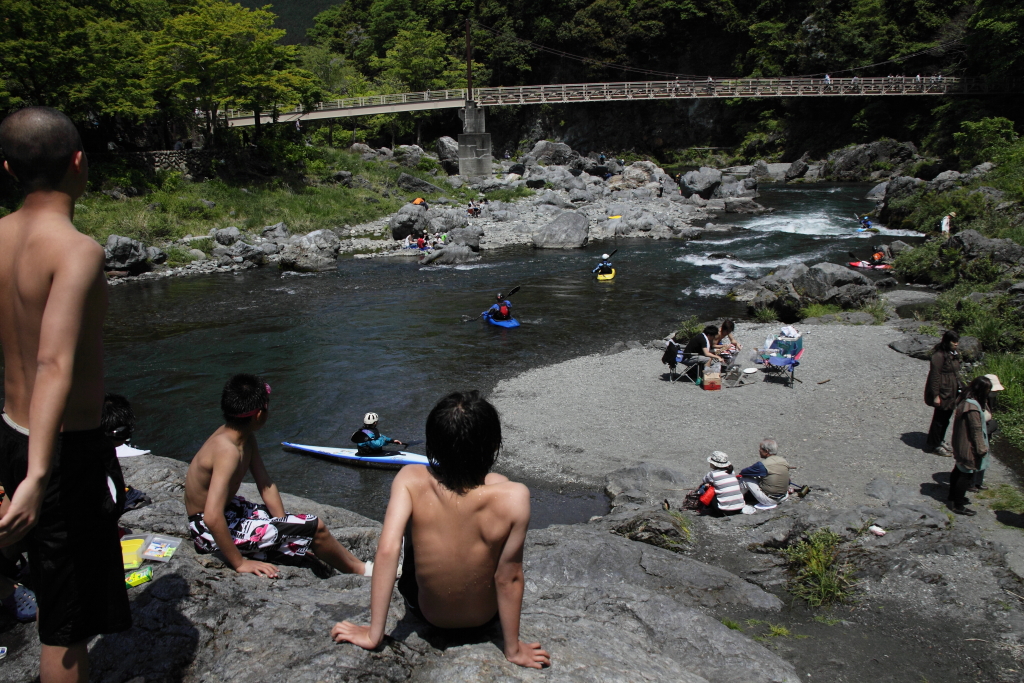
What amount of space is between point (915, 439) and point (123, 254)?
25.3 metres

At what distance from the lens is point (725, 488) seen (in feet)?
25.4

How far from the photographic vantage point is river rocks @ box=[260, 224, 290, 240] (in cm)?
2922

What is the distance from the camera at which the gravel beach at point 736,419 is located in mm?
9234

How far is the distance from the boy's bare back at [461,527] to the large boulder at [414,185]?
38.3m

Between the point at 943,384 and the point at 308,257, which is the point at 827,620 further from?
the point at 308,257

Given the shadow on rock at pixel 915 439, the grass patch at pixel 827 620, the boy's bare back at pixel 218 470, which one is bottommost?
the shadow on rock at pixel 915 439

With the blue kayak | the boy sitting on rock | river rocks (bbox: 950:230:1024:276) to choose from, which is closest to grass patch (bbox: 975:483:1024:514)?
the boy sitting on rock

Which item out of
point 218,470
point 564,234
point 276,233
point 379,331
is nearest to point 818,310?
point 379,331

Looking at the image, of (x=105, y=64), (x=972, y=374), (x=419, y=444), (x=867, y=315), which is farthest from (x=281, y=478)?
(x=105, y=64)

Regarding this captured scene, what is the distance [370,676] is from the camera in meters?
2.83

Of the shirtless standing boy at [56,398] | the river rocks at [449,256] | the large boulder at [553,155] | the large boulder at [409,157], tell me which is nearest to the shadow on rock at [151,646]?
the shirtless standing boy at [56,398]

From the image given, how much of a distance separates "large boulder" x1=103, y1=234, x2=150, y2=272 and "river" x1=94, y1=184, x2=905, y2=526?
4.80 ft

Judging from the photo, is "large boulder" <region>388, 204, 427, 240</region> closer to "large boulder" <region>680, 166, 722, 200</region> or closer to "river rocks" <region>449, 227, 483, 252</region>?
"river rocks" <region>449, 227, 483, 252</region>

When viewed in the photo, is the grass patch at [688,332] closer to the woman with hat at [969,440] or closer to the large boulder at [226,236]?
the woman with hat at [969,440]
